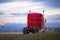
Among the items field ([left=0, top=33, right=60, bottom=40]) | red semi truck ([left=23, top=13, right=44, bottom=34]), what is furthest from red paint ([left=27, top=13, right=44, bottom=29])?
field ([left=0, top=33, right=60, bottom=40])

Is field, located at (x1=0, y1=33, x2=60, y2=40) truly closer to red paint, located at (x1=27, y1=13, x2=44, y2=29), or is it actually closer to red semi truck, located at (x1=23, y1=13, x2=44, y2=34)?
red semi truck, located at (x1=23, y1=13, x2=44, y2=34)

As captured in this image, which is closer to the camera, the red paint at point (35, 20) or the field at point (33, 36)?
the field at point (33, 36)

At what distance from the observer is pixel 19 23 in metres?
4.74

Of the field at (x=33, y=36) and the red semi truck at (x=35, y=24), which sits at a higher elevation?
the red semi truck at (x=35, y=24)

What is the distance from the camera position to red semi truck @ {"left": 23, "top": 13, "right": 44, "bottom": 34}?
4742 mm

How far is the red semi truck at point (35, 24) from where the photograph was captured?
4.74m

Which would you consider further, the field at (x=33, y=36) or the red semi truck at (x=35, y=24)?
the red semi truck at (x=35, y=24)

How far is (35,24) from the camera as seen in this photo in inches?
198

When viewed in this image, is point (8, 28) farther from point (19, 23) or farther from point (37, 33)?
point (37, 33)

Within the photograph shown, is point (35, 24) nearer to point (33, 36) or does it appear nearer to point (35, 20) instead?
point (35, 20)

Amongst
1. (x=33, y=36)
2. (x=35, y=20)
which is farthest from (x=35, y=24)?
(x=33, y=36)

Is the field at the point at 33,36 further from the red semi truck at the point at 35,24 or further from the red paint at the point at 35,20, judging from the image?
the red paint at the point at 35,20

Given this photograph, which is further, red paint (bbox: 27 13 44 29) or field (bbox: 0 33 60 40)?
red paint (bbox: 27 13 44 29)

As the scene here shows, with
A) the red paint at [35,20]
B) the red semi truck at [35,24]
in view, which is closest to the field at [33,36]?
the red semi truck at [35,24]
